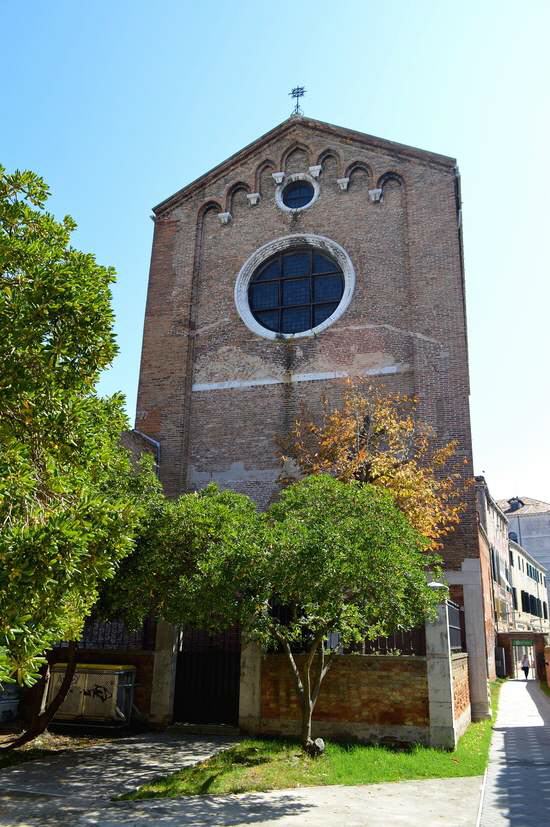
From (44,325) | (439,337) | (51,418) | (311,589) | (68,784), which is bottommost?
(68,784)

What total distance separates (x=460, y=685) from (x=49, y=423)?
31.7 ft

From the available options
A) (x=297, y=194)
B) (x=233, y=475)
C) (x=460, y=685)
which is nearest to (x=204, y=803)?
(x=460, y=685)

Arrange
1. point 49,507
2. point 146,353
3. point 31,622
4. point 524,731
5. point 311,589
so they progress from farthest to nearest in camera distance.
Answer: point 146,353, point 524,731, point 311,589, point 49,507, point 31,622

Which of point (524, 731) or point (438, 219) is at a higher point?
point (438, 219)

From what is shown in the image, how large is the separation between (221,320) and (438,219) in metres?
6.71

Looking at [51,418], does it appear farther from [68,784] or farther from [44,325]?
[68,784]

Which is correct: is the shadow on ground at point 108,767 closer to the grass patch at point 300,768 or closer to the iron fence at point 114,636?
the grass patch at point 300,768

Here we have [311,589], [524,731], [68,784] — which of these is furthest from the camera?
[524,731]

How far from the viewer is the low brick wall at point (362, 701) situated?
10.4 meters

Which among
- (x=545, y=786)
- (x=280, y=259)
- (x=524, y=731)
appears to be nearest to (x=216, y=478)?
(x=280, y=259)

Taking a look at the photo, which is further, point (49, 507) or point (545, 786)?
point (545, 786)

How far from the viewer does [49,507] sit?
5613 mm

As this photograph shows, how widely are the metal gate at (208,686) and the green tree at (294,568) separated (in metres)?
2.10

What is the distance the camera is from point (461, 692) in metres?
12.1
